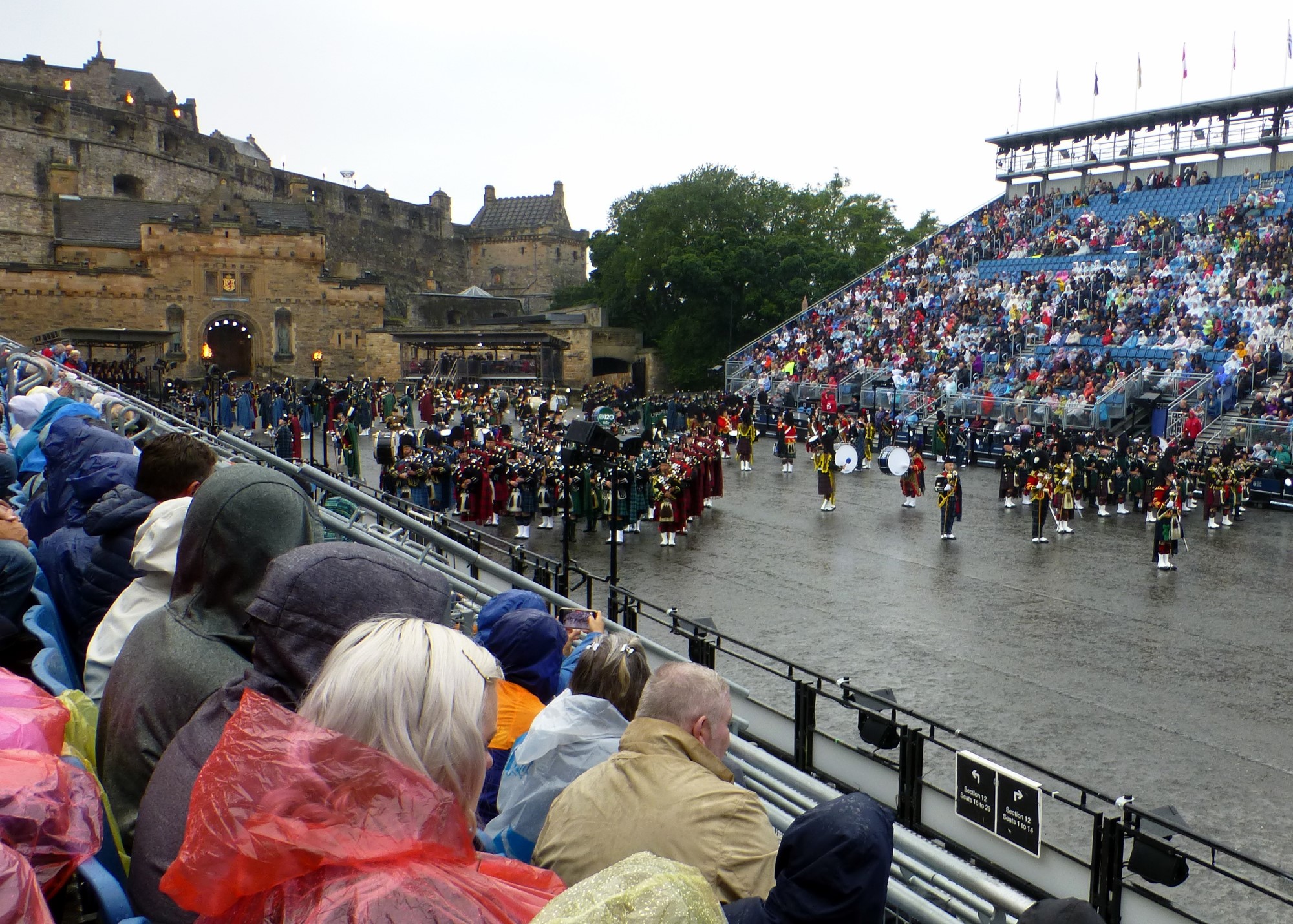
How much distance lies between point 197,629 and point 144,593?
2.69ft

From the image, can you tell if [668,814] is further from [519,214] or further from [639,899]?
[519,214]

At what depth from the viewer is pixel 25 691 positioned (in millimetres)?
2586

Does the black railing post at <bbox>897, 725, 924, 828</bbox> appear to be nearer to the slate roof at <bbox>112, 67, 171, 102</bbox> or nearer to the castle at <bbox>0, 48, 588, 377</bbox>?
the castle at <bbox>0, 48, 588, 377</bbox>

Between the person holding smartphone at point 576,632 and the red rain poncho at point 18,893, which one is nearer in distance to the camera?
the red rain poncho at point 18,893

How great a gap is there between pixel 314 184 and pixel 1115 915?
217ft

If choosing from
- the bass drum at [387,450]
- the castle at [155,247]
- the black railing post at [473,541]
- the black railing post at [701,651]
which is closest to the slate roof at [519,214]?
the castle at [155,247]

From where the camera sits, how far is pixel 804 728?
8.11 metres

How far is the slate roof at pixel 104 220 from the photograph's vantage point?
158 ft

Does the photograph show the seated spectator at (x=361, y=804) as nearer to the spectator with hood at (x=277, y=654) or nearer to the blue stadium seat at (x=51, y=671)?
the spectator with hood at (x=277, y=654)

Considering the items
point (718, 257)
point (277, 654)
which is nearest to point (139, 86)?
point (718, 257)

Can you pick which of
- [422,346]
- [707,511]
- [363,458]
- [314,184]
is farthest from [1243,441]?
[314,184]

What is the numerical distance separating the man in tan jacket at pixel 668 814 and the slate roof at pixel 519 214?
7244cm

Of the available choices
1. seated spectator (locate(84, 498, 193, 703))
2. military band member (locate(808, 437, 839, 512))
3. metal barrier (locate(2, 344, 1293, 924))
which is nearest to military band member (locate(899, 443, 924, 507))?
military band member (locate(808, 437, 839, 512))

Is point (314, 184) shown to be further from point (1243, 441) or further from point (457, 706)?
point (457, 706)
